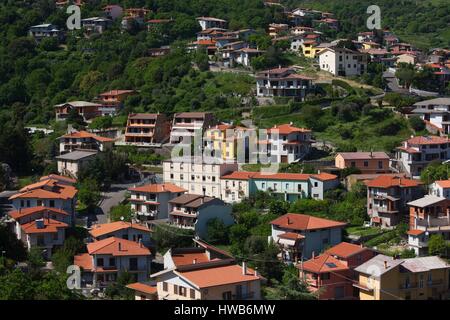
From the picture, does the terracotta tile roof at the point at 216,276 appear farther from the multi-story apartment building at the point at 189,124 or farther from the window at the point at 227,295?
the multi-story apartment building at the point at 189,124

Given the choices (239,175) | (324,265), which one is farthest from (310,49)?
(324,265)

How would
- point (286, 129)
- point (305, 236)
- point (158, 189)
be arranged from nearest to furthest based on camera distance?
point (305, 236) → point (158, 189) → point (286, 129)

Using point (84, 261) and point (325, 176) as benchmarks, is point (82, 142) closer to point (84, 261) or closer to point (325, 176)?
point (325, 176)

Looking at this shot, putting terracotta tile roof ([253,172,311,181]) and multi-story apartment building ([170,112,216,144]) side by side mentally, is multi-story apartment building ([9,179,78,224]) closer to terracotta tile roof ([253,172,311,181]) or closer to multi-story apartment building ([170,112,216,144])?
terracotta tile roof ([253,172,311,181])
